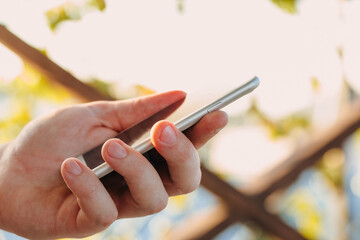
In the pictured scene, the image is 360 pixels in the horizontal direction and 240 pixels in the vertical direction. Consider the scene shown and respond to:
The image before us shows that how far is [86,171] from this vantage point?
59cm

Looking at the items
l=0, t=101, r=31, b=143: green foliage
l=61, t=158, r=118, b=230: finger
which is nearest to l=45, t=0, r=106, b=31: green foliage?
l=0, t=101, r=31, b=143: green foliage

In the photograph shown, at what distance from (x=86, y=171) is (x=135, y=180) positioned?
79mm

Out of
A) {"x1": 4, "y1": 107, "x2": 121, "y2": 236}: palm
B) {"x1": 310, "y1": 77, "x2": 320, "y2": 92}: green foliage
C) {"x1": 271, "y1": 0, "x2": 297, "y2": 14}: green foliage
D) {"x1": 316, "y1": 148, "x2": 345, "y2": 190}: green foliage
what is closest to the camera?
{"x1": 4, "y1": 107, "x2": 121, "y2": 236}: palm

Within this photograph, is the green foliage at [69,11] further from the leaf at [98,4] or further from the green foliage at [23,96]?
the green foliage at [23,96]

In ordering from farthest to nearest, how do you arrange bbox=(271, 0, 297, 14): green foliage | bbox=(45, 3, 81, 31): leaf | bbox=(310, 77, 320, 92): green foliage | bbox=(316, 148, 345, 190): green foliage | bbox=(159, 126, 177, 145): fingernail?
bbox=(316, 148, 345, 190): green foliage, bbox=(310, 77, 320, 92): green foliage, bbox=(271, 0, 297, 14): green foliage, bbox=(45, 3, 81, 31): leaf, bbox=(159, 126, 177, 145): fingernail

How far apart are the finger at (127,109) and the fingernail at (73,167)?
0.21 metres

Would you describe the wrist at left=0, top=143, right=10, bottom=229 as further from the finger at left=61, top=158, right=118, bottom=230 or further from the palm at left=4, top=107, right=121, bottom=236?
the finger at left=61, top=158, right=118, bottom=230

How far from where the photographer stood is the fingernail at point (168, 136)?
1.90 ft

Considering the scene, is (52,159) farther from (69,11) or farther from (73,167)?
(69,11)

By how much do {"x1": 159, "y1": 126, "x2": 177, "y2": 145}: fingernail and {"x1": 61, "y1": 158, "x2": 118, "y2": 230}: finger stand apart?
12 cm

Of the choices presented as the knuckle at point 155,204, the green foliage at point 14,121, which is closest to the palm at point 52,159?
the knuckle at point 155,204

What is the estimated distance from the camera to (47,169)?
744 millimetres

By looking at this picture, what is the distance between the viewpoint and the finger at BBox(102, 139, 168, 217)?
1.91ft

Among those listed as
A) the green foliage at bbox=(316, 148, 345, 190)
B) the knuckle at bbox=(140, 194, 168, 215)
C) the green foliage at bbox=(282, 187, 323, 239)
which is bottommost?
the green foliage at bbox=(282, 187, 323, 239)
